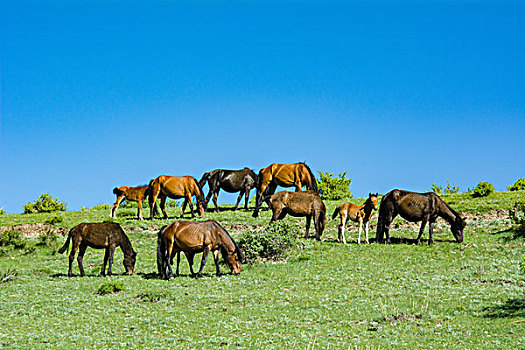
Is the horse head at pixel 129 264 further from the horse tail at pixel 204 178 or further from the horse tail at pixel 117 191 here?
the horse tail at pixel 204 178

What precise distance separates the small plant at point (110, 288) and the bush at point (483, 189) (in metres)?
27.8

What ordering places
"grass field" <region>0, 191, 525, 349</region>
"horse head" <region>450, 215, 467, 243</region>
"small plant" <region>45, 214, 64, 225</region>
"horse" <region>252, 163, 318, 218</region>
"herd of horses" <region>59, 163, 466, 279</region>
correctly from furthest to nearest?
1. "horse" <region>252, 163, 318, 218</region>
2. "small plant" <region>45, 214, 64, 225</region>
3. "horse head" <region>450, 215, 467, 243</region>
4. "herd of horses" <region>59, 163, 466, 279</region>
5. "grass field" <region>0, 191, 525, 349</region>

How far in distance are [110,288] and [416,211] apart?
48.0 ft

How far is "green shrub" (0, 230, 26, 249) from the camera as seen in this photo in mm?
31266

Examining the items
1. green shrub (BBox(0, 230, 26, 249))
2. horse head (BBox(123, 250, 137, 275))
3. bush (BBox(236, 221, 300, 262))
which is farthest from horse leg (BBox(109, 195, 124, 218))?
horse head (BBox(123, 250, 137, 275))

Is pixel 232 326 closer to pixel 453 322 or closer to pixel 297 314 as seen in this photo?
pixel 297 314

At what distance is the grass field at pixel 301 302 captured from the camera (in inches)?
592

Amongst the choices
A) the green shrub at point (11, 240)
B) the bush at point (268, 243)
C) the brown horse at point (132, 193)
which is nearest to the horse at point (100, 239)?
the bush at point (268, 243)

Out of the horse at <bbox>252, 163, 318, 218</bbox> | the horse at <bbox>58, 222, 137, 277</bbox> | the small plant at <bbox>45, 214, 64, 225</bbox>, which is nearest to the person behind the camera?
the horse at <bbox>58, 222, 137, 277</bbox>

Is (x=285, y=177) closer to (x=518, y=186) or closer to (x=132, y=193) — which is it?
(x=132, y=193)

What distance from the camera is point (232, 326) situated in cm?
1611

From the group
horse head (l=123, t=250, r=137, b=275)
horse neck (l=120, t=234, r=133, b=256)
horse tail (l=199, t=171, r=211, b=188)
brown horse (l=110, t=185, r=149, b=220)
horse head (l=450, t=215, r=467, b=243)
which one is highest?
horse tail (l=199, t=171, r=211, b=188)

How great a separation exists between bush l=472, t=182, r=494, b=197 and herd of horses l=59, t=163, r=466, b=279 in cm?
1193

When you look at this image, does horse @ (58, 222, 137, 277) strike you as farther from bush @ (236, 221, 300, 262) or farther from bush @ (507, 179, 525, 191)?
bush @ (507, 179, 525, 191)
